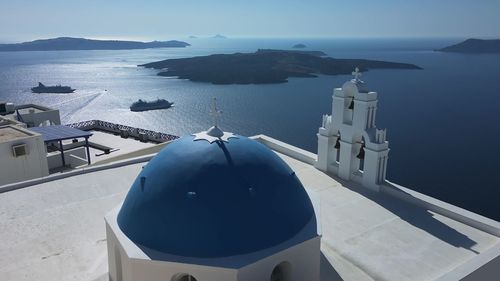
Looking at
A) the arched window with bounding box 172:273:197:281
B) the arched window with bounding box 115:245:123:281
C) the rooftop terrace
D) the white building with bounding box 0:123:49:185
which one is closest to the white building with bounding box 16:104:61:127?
the rooftop terrace

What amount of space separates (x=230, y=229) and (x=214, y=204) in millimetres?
587

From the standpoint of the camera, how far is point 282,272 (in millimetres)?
8484

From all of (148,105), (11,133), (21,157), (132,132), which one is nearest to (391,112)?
(148,105)

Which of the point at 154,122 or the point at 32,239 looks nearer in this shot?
the point at 32,239

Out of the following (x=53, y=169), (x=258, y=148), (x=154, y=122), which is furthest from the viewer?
(x=154, y=122)

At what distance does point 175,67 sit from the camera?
13988 centimetres

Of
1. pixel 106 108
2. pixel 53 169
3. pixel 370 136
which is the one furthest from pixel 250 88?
pixel 370 136

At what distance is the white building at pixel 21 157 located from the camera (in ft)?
63.4

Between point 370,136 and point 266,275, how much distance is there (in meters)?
7.80

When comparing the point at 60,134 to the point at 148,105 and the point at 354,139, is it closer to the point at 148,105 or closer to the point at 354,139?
the point at 354,139

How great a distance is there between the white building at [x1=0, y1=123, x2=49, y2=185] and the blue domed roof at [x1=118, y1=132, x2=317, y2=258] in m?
13.6

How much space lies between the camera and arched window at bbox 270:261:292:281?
834 cm

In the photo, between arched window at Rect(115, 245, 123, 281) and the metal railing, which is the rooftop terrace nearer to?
the metal railing

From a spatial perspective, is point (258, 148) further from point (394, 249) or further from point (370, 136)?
point (370, 136)
